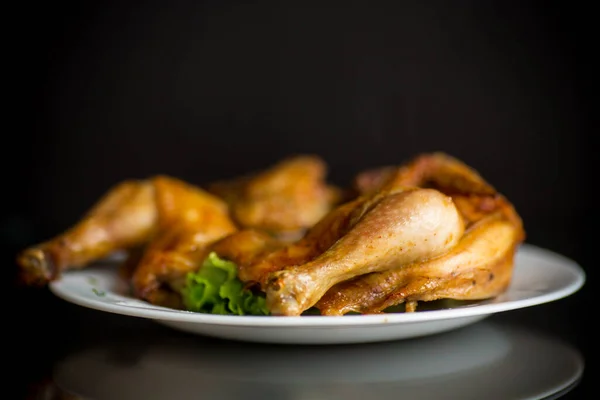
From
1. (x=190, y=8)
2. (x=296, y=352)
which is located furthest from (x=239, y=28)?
(x=296, y=352)

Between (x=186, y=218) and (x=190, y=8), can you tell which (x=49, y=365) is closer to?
(x=186, y=218)

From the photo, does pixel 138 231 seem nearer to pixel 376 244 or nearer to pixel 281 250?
pixel 281 250

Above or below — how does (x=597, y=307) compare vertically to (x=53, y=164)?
below

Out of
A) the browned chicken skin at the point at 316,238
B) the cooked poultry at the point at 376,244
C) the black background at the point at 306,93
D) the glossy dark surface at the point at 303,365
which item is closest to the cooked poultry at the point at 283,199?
the browned chicken skin at the point at 316,238

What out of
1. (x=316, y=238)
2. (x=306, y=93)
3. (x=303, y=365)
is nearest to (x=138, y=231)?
(x=316, y=238)

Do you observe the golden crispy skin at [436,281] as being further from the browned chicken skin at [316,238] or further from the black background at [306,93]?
the black background at [306,93]
